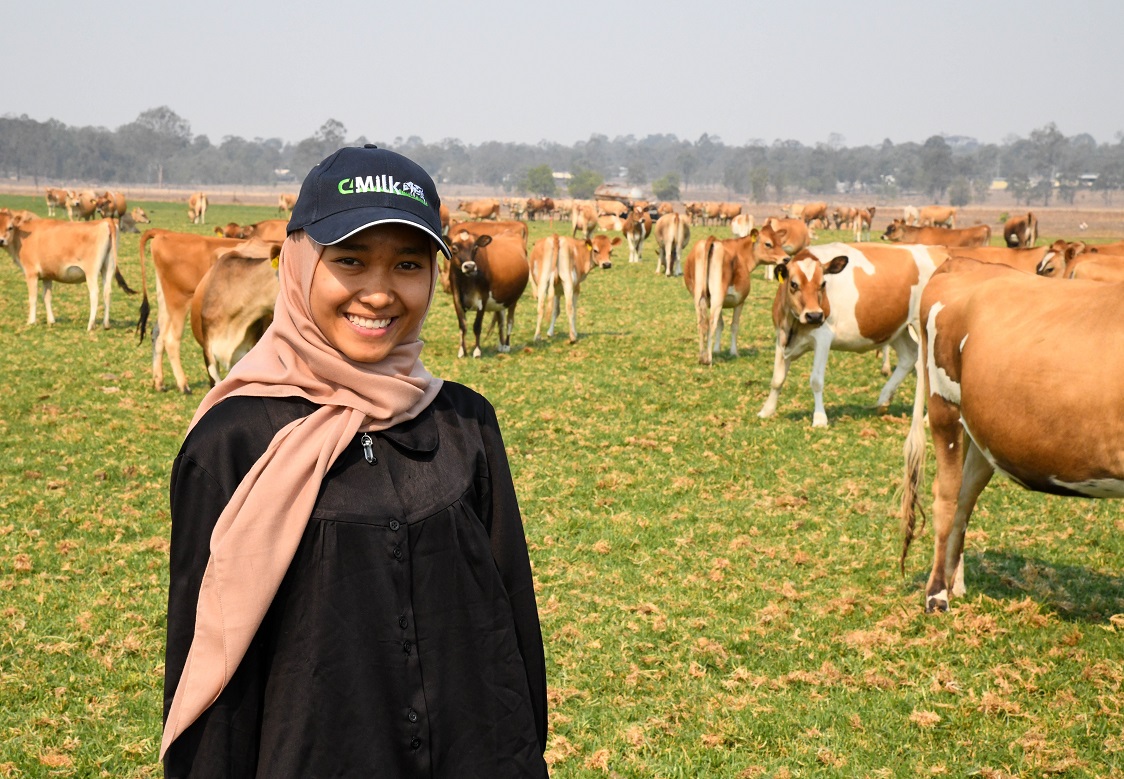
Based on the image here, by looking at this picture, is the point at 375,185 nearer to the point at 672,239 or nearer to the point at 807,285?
the point at 807,285

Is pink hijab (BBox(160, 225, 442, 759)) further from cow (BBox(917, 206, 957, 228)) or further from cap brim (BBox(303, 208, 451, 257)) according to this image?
cow (BBox(917, 206, 957, 228))

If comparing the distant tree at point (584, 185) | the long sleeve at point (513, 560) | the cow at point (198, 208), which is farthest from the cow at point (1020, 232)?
the distant tree at point (584, 185)

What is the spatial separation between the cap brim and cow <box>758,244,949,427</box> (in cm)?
976

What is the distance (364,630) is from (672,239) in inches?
1081

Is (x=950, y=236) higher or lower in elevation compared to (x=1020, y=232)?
lower

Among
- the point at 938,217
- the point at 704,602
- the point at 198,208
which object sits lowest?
the point at 704,602

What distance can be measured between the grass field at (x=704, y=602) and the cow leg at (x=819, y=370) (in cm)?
16

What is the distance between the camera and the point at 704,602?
256 inches

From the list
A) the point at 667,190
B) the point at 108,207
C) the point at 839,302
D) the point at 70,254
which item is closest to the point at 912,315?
the point at 839,302

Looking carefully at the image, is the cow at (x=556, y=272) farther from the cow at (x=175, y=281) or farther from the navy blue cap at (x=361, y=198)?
the navy blue cap at (x=361, y=198)

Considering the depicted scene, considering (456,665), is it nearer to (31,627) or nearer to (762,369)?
(31,627)

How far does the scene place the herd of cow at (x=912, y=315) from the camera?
5566 mm

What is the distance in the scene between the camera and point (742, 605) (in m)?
6.48

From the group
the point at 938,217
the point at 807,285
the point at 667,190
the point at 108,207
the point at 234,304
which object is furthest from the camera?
the point at 667,190
